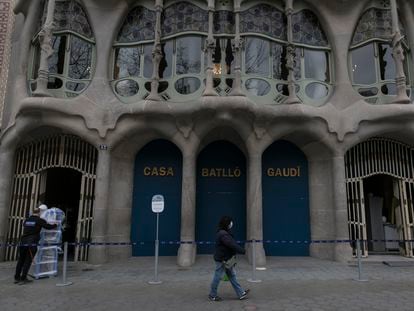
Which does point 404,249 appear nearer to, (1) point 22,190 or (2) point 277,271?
(2) point 277,271

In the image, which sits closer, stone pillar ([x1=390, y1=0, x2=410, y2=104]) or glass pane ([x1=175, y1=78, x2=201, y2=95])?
stone pillar ([x1=390, y1=0, x2=410, y2=104])

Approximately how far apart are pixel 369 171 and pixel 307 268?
4741 mm

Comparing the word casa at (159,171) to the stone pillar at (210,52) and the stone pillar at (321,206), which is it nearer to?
the stone pillar at (210,52)

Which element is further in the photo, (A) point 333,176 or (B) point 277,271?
(A) point 333,176

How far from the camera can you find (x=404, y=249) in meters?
11.9

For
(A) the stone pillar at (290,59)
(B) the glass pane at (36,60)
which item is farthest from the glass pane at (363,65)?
(B) the glass pane at (36,60)

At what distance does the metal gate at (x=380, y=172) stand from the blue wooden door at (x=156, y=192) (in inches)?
251

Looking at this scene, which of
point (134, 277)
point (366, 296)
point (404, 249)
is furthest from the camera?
point (404, 249)

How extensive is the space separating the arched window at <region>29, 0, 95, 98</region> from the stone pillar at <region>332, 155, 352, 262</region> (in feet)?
30.9

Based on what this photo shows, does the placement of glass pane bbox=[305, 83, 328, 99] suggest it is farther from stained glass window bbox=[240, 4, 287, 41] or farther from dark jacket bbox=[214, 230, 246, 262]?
dark jacket bbox=[214, 230, 246, 262]

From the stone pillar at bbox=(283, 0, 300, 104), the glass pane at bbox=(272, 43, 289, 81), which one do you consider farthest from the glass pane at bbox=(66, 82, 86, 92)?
the stone pillar at bbox=(283, 0, 300, 104)

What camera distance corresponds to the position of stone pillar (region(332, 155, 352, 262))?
10812 mm

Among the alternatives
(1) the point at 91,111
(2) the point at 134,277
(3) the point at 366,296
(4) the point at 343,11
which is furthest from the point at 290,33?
(2) the point at 134,277

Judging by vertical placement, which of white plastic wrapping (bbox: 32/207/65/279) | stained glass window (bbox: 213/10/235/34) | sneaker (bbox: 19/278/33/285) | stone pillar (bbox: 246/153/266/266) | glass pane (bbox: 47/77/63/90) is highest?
stained glass window (bbox: 213/10/235/34)
